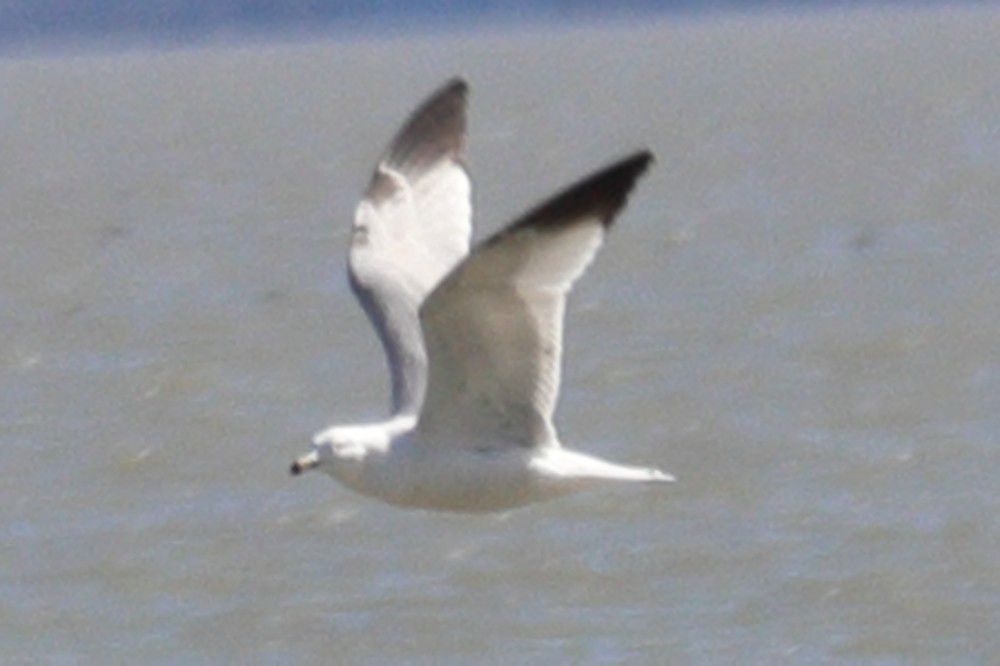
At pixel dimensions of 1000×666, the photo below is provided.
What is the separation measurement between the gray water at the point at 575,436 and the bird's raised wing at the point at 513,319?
2.53 metres

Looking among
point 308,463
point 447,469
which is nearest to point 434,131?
point 308,463

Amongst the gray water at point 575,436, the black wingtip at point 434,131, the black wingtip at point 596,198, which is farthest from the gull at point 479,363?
the gray water at point 575,436

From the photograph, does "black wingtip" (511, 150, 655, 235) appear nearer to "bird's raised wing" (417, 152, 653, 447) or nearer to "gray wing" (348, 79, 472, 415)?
"bird's raised wing" (417, 152, 653, 447)

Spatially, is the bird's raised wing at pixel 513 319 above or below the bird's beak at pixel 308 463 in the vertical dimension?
above

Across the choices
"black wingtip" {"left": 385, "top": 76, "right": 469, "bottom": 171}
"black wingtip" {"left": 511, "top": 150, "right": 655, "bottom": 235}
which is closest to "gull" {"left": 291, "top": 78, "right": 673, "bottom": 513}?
"black wingtip" {"left": 511, "top": 150, "right": 655, "bottom": 235}

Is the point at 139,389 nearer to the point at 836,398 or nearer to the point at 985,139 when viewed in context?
the point at 836,398

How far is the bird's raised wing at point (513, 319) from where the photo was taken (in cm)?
998

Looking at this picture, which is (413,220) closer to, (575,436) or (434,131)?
(434,131)

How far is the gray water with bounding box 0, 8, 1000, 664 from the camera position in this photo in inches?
544

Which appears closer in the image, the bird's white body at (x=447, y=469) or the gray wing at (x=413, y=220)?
the bird's white body at (x=447, y=469)

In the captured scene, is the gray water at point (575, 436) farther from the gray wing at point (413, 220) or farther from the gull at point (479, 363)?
the gull at point (479, 363)

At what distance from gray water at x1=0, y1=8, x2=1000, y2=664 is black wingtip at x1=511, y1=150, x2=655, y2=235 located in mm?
3291

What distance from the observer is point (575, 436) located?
57.1ft

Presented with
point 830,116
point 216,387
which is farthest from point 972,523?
point 830,116
